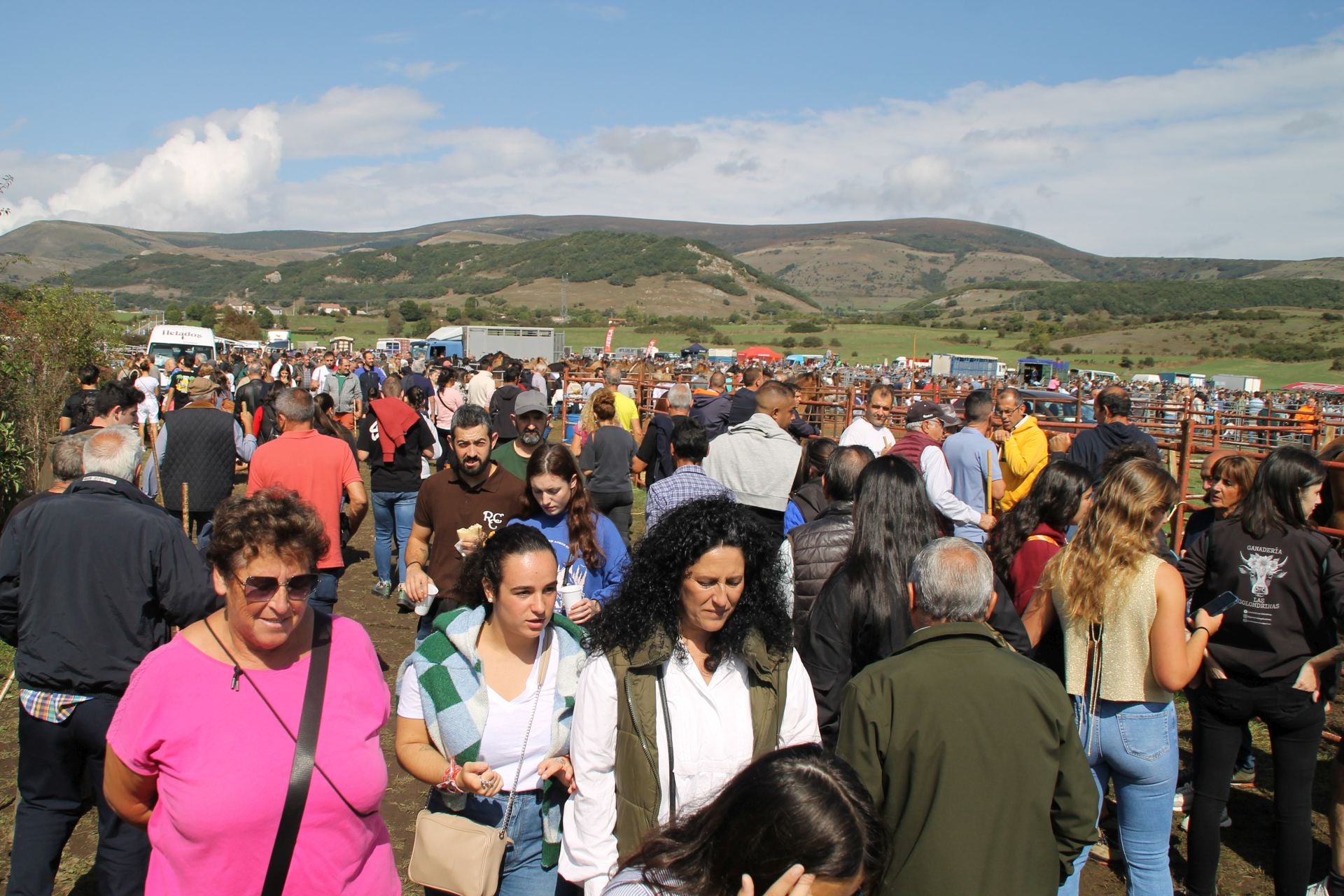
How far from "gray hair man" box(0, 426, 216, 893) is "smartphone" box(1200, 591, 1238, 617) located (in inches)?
151

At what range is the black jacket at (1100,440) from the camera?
672 centimetres

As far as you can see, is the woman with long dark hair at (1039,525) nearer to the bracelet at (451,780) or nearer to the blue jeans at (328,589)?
the bracelet at (451,780)

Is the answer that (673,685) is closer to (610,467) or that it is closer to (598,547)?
(598,547)

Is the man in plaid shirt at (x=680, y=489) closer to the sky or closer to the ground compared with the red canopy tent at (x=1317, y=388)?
closer to the sky

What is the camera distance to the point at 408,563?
4359 millimetres

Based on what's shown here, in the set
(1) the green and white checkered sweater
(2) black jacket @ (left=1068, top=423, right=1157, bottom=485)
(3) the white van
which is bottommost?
(1) the green and white checkered sweater

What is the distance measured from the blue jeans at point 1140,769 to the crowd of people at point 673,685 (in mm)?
13

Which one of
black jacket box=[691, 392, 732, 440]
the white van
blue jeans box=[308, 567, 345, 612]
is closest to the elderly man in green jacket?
blue jeans box=[308, 567, 345, 612]

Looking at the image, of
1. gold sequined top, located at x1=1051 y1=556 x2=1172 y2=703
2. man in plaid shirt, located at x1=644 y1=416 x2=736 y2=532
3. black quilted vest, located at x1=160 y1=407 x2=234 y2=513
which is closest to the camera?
gold sequined top, located at x1=1051 y1=556 x2=1172 y2=703

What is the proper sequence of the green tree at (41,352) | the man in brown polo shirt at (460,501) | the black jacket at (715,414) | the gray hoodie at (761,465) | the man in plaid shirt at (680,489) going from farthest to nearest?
the black jacket at (715,414) → the green tree at (41,352) → the gray hoodie at (761,465) → the man in plaid shirt at (680,489) → the man in brown polo shirt at (460,501)

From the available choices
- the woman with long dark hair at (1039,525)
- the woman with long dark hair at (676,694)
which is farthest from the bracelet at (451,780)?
the woman with long dark hair at (1039,525)

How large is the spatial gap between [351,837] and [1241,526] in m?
3.70

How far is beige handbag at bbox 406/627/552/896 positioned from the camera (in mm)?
2504

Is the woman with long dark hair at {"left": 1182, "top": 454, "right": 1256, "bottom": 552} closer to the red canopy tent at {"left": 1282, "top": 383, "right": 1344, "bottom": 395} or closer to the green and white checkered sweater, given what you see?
the green and white checkered sweater
